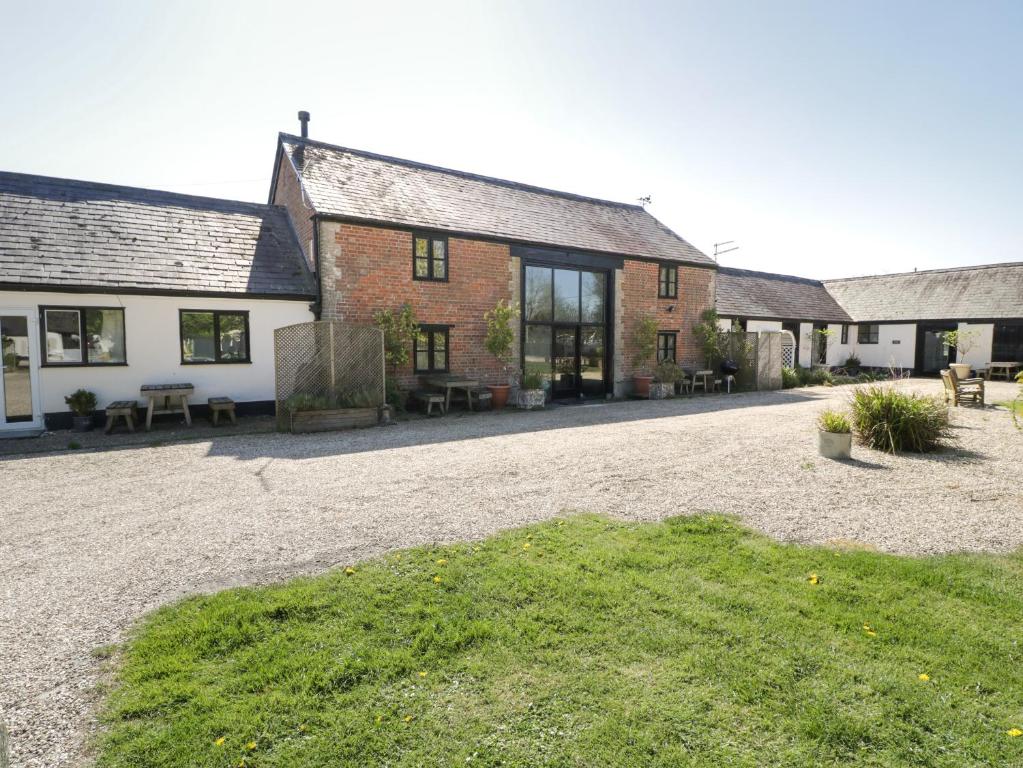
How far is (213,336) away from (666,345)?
47.0ft

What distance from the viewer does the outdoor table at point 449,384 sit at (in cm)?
1372

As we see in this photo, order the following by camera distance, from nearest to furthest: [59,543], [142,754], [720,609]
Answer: [142,754]
[720,609]
[59,543]

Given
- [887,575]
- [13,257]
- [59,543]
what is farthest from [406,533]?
[13,257]

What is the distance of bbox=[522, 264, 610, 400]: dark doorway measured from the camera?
53.8ft

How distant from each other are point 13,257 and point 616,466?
1243 centimetres

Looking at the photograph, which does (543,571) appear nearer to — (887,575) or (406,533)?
(406,533)

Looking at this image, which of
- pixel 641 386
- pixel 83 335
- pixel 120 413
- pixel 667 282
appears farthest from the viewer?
pixel 667 282

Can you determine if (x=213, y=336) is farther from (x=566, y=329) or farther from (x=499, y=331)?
(x=566, y=329)

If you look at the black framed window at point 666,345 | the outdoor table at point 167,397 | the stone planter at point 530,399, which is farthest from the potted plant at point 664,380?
the outdoor table at point 167,397

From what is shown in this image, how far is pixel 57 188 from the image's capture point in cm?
1280

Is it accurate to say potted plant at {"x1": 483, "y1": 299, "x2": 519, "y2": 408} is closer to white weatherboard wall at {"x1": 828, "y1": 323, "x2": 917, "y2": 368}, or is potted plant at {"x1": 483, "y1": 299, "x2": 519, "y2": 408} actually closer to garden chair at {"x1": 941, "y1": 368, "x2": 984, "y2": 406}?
garden chair at {"x1": 941, "y1": 368, "x2": 984, "y2": 406}

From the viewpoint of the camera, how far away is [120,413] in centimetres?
1073

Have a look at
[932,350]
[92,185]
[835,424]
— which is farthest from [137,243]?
[932,350]

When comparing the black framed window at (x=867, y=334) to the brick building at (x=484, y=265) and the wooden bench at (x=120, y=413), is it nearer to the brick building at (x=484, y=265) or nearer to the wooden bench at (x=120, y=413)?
the brick building at (x=484, y=265)
